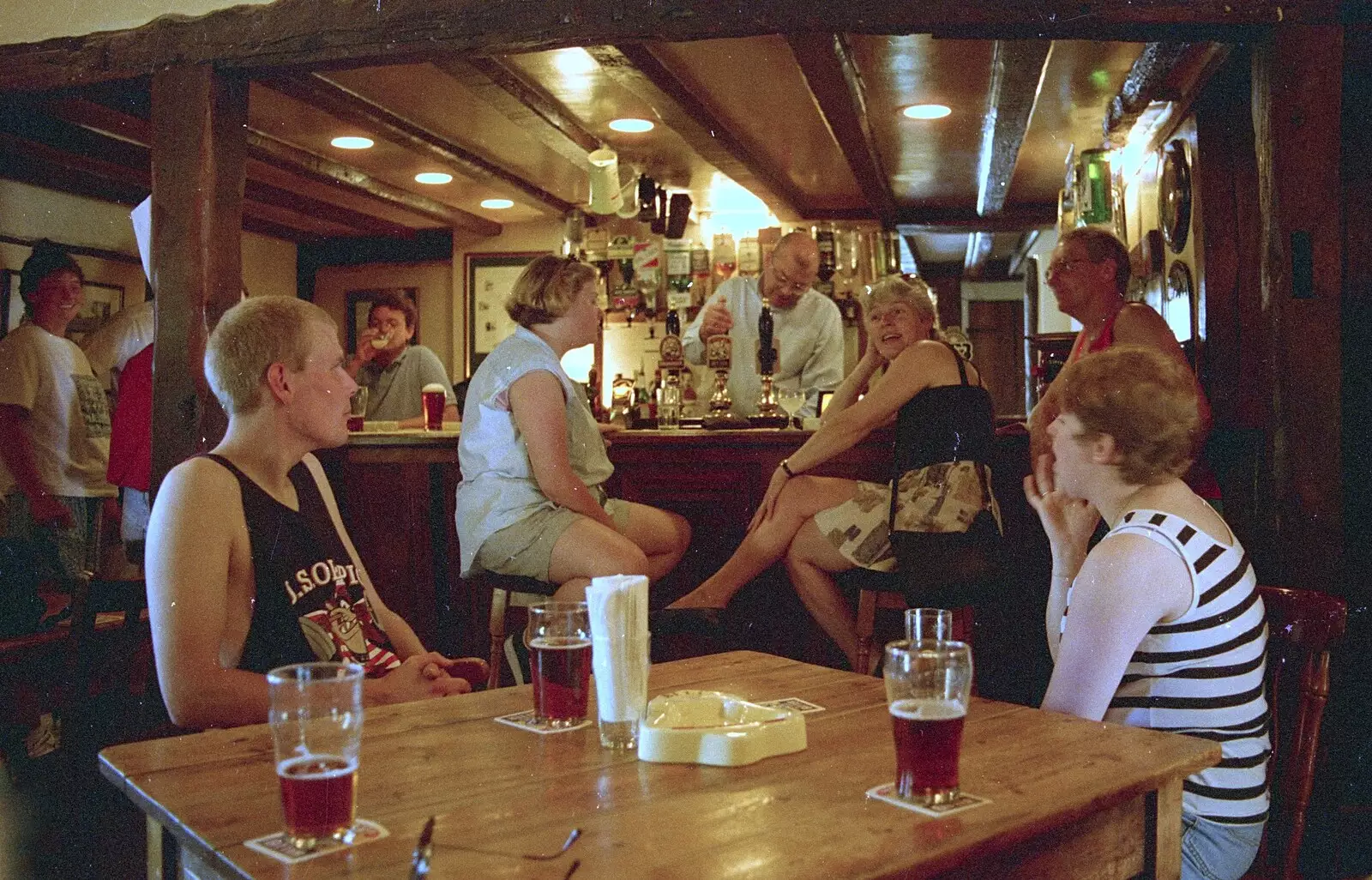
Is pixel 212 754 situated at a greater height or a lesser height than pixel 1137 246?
lesser

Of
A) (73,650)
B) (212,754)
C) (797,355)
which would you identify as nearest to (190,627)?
(212,754)

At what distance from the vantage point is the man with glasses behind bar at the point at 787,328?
5.54 meters

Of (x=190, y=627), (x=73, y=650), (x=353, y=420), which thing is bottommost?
(x=73, y=650)

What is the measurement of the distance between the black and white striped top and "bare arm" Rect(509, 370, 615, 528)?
5.79ft

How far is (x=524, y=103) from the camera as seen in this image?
18.1 feet

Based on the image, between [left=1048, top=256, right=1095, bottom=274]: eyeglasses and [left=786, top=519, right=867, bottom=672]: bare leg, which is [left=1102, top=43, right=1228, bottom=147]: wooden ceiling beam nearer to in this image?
[left=1048, top=256, right=1095, bottom=274]: eyeglasses

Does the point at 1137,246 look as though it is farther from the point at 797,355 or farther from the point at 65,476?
the point at 65,476

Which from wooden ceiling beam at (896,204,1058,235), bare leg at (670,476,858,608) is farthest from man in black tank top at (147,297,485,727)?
wooden ceiling beam at (896,204,1058,235)

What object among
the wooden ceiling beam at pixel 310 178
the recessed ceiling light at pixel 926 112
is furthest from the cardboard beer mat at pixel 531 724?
the recessed ceiling light at pixel 926 112

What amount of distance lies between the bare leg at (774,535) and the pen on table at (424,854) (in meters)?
2.66

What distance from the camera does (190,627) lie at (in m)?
1.78

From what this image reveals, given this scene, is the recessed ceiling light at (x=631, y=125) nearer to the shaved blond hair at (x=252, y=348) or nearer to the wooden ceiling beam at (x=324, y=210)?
the wooden ceiling beam at (x=324, y=210)

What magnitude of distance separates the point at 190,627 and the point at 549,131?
15.5 feet

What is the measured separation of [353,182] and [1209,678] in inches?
248
